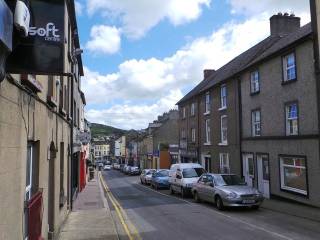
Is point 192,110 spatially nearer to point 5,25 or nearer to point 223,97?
point 223,97

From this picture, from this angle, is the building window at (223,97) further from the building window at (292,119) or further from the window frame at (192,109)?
the building window at (292,119)

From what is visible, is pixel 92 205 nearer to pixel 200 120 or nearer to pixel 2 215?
pixel 2 215

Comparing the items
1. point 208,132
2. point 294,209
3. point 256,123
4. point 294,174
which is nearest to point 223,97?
point 208,132

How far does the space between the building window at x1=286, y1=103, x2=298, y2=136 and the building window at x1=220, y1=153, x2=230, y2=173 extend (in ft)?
29.9

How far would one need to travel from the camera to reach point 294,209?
17406mm

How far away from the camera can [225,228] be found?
13188 mm

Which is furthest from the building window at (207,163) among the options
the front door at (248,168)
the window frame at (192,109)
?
the front door at (248,168)

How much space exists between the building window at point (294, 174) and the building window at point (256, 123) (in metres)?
3.39

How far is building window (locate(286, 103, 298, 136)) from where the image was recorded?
63.3ft

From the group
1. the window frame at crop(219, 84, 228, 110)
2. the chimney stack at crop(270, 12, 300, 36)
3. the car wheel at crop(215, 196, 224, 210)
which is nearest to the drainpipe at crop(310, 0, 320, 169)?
the car wheel at crop(215, 196, 224, 210)

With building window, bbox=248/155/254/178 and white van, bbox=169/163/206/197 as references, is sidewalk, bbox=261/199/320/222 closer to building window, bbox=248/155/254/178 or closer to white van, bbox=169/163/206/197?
building window, bbox=248/155/254/178

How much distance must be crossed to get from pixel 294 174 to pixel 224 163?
10297 millimetres

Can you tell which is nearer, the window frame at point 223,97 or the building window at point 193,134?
the window frame at point 223,97

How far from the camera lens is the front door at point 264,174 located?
Answer: 2239cm
